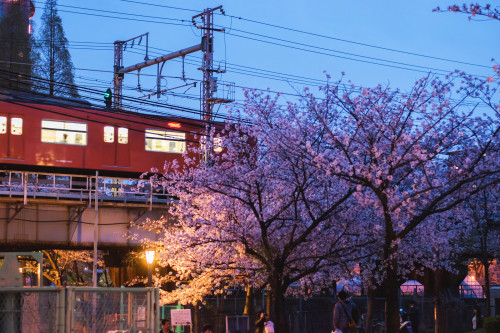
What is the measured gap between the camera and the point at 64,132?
29.2m

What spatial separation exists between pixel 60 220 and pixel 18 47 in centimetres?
4467

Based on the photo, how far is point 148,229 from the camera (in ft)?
96.3

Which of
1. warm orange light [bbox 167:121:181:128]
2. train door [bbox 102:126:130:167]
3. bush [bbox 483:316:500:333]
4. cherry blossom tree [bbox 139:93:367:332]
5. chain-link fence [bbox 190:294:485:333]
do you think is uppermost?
warm orange light [bbox 167:121:181:128]

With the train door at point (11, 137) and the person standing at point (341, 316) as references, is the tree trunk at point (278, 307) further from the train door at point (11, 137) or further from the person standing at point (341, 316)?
the train door at point (11, 137)

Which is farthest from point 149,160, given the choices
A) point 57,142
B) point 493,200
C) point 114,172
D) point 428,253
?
point 493,200

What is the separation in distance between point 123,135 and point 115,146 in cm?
59

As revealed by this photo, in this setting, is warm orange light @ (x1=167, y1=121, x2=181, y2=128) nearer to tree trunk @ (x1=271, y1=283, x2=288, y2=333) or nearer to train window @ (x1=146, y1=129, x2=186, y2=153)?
train window @ (x1=146, y1=129, x2=186, y2=153)

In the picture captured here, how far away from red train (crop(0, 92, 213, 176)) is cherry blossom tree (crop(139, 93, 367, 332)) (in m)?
9.45

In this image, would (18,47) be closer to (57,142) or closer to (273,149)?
(57,142)

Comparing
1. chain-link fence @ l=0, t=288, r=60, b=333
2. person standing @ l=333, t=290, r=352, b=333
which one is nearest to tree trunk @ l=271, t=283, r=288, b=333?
person standing @ l=333, t=290, r=352, b=333

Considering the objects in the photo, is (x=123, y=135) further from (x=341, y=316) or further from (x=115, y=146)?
(x=341, y=316)

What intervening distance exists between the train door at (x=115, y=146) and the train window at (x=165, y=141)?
108 centimetres

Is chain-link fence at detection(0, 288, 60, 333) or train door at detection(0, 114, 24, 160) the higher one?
train door at detection(0, 114, 24, 160)

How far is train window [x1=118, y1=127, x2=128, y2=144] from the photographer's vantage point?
99.5 feet
